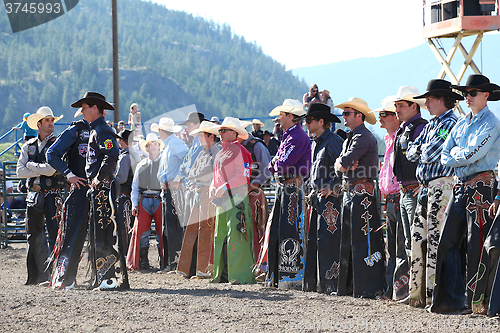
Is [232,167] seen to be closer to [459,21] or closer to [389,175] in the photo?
[389,175]

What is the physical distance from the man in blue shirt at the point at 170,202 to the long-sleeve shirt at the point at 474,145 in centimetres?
519

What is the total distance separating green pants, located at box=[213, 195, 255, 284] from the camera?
7.98 meters

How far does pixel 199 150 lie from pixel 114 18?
9.68m

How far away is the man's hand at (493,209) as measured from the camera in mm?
5141

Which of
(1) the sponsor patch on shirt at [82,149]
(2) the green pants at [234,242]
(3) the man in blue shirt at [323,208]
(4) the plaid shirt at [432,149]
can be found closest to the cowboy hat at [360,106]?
(3) the man in blue shirt at [323,208]

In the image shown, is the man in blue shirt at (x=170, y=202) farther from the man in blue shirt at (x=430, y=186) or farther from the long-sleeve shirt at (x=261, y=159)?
the man in blue shirt at (x=430, y=186)

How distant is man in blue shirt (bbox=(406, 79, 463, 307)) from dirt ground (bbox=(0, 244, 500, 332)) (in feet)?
1.09

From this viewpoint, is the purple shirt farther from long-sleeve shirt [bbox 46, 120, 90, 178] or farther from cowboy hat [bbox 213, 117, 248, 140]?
long-sleeve shirt [bbox 46, 120, 90, 178]

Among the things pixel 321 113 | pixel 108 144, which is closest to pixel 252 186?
pixel 321 113

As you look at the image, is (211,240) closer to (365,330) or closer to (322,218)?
(322,218)

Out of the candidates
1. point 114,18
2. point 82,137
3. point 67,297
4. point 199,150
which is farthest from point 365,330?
point 114,18

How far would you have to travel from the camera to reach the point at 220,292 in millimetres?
6926

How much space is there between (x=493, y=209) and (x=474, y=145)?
611mm

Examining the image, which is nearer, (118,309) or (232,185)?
(118,309)
